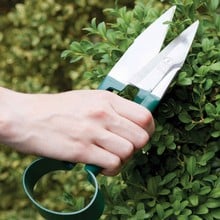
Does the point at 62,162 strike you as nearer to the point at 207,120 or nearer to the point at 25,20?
the point at 207,120

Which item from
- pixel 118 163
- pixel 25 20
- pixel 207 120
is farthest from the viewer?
pixel 25 20

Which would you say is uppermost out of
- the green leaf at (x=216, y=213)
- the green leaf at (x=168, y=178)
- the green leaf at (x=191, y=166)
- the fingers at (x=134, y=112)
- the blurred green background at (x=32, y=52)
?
the fingers at (x=134, y=112)

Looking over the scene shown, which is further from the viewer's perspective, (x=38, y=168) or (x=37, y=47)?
(x=37, y=47)

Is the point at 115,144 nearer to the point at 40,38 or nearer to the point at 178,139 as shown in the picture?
the point at 178,139

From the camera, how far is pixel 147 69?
4.16 ft

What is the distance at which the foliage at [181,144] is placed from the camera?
1.29 m

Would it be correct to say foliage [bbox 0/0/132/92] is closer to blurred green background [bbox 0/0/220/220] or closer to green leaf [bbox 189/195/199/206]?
blurred green background [bbox 0/0/220/220]

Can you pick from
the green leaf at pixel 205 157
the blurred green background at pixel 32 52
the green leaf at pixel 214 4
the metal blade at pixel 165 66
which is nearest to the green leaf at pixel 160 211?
the green leaf at pixel 205 157

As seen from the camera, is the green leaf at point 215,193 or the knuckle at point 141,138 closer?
the knuckle at point 141,138

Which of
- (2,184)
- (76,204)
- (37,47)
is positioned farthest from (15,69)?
(76,204)

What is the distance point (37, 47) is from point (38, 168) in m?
1.51

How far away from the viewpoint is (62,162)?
47.0 inches

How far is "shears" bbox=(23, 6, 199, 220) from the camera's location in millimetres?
1220

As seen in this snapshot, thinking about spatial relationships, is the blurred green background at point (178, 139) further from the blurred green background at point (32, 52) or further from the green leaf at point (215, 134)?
the blurred green background at point (32, 52)
